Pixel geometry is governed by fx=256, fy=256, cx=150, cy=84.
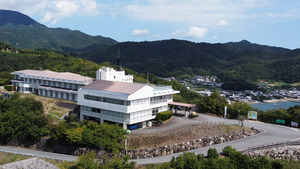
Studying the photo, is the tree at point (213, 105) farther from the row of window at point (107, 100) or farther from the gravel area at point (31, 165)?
the gravel area at point (31, 165)

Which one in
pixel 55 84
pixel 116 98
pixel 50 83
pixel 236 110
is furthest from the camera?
pixel 50 83

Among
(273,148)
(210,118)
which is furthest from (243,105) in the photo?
(273,148)

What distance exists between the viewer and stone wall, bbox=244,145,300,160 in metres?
32.2

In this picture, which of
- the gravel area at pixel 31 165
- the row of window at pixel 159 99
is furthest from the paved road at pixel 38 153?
the row of window at pixel 159 99

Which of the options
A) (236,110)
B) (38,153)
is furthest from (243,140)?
(38,153)

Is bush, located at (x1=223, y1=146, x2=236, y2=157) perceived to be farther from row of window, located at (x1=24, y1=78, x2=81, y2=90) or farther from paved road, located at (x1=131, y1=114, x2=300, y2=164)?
row of window, located at (x1=24, y1=78, x2=81, y2=90)

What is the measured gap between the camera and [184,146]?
3391 centimetres

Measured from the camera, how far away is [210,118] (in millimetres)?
44500

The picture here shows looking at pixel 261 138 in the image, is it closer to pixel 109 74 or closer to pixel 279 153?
pixel 279 153

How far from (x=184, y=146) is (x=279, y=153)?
39.6 feet

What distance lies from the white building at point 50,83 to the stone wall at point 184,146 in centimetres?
1999

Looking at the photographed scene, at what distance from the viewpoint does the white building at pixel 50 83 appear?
48.2 m

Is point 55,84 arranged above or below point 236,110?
above

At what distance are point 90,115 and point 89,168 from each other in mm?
15668
